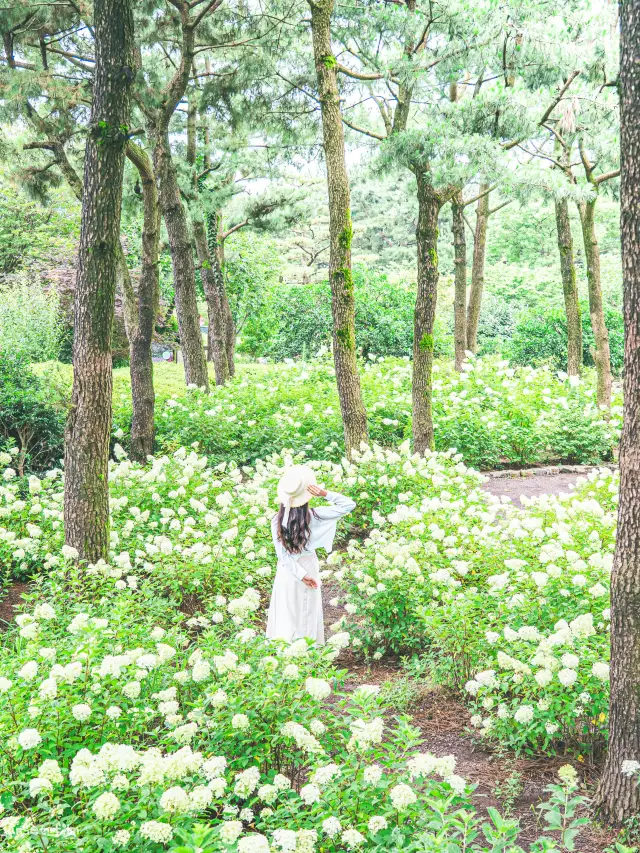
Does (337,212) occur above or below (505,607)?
above

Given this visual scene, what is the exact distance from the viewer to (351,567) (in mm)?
5699

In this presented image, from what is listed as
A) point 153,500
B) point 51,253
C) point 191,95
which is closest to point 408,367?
point 191,95

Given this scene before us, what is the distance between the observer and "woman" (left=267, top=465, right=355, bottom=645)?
4.87 m

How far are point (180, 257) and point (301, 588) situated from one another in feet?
27.1

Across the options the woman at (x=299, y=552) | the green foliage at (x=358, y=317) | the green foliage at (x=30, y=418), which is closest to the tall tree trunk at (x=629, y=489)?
the woman at (x=299, y=552)

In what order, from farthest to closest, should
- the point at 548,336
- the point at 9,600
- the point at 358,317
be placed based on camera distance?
the point at 548,336 → the point at 358,317 → the point at 9,600

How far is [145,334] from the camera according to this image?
392 inches

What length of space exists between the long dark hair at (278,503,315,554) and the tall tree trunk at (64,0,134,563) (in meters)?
1.75

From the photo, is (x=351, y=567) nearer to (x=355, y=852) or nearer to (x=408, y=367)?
(x=355, y=852)

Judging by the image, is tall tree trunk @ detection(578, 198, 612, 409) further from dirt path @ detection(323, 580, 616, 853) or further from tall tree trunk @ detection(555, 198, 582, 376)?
dirt path @ detection(323, 580, 616, 853)

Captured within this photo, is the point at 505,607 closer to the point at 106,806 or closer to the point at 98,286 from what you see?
the point at 106,806

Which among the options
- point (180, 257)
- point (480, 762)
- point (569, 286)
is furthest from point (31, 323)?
point (480, 762)

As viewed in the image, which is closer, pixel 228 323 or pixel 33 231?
pixel 228 323

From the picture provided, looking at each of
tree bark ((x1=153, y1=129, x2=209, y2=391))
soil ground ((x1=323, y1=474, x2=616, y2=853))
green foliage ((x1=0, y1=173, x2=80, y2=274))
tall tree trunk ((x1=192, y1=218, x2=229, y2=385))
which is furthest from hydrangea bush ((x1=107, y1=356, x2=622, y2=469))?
green foliage ((x1=0, y1=173, x2=80, y2=274))
